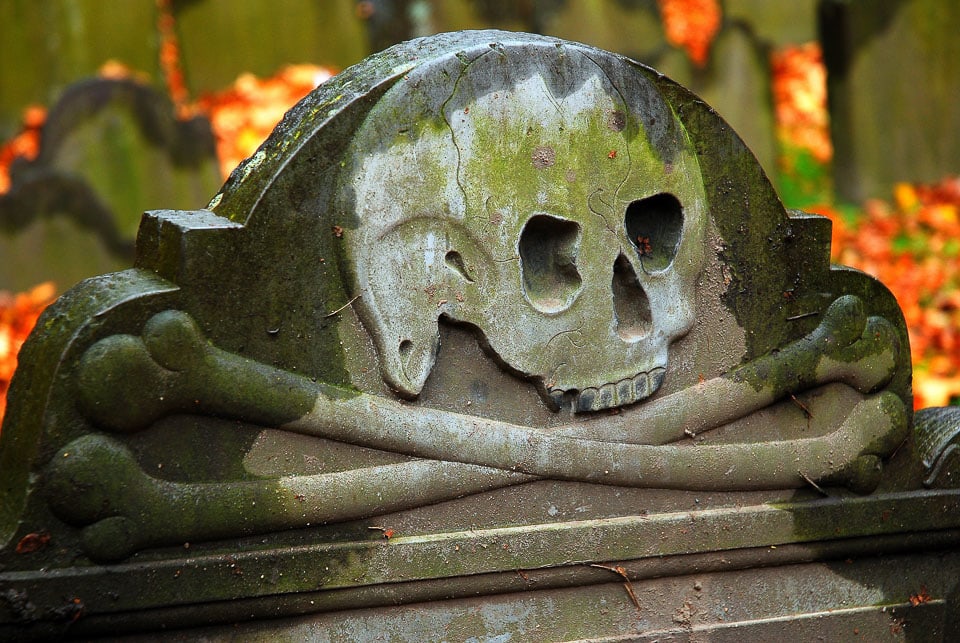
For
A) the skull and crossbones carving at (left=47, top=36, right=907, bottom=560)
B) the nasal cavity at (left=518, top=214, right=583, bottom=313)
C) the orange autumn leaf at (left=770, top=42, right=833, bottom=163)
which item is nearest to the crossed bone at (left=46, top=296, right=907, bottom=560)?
the skull and crossbones carving at (left=47, top=36, right=907, bottom=560)

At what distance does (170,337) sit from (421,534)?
612mm

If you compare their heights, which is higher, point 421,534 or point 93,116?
point 93,116

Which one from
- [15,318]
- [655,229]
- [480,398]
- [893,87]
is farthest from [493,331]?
[893,87]

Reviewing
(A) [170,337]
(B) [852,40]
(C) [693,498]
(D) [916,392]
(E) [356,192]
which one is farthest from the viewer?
(B) [852,40]

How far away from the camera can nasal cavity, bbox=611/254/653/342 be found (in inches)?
85.7

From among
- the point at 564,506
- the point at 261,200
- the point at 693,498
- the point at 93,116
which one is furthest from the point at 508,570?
the point at 93,116

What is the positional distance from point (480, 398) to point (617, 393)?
0.29m

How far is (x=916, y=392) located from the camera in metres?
4.04

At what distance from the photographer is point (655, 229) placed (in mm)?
2248

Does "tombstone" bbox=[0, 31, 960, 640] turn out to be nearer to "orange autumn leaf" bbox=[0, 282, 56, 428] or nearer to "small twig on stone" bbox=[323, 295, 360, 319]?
"small twig on stone" bbox=[323, 295, 360, 319]

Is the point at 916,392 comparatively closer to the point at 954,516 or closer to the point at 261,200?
the point at 954,516

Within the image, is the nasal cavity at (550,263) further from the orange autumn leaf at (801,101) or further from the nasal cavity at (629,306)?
the orange autumn leaf at (801,101)

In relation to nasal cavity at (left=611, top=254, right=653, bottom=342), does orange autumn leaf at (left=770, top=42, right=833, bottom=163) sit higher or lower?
higher

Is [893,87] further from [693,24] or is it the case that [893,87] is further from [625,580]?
[625,580]
